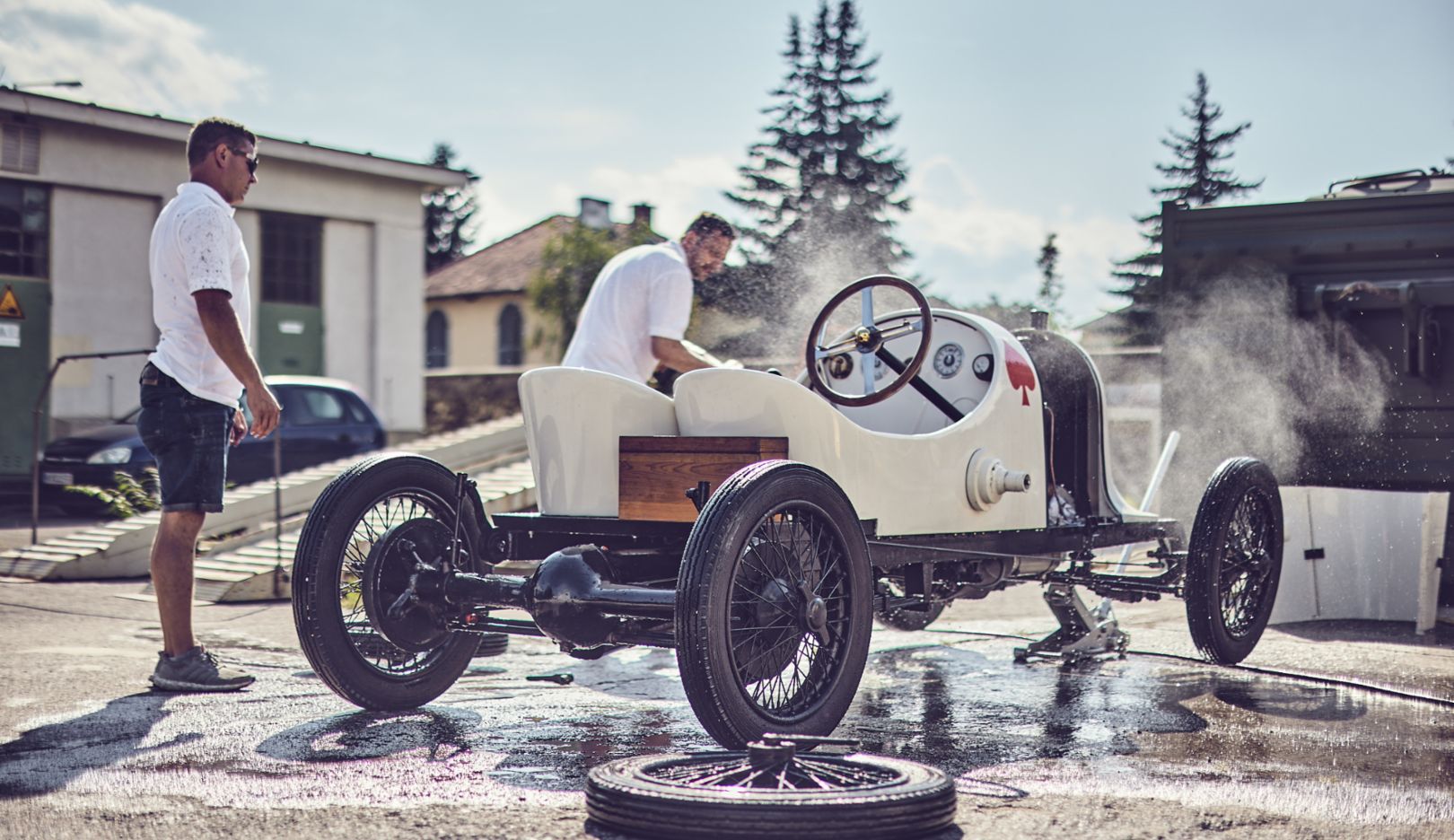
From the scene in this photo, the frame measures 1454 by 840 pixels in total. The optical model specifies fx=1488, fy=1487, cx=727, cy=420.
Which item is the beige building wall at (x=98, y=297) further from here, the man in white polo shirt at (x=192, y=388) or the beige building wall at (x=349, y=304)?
the man in white polo shirt at (x=192, y=388)

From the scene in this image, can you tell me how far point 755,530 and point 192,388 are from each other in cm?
246

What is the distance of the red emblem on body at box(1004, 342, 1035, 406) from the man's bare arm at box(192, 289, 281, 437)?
8.94ft

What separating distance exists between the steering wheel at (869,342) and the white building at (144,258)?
1377 cm

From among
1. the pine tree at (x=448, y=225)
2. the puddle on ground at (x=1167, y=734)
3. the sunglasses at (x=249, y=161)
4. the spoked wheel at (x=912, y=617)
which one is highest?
the pine tree at (x=448, y=225)

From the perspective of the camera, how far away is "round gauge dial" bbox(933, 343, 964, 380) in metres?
6.02

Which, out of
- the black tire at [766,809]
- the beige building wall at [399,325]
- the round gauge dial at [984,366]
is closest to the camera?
the black tire at [766,809]

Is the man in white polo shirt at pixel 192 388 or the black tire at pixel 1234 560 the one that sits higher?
the man in white polo shirt at pixel 192 388

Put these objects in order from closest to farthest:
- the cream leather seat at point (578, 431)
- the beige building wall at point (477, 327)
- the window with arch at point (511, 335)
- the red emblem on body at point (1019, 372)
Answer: the cream leather seat at point (578, 431)
the red emblem on body at point (1019, 372)
the beige building wall at point (477, 327)
the window with arch at point (511, 335)

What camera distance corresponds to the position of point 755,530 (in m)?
4.00

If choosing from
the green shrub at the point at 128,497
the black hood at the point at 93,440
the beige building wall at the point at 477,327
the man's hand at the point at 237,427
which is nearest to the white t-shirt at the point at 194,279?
the man's hand at the point at 237,427

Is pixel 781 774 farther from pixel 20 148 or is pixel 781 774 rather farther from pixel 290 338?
pixel 290 338

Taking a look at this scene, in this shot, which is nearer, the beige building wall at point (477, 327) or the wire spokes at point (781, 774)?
the wire spokes at point (781, 774)

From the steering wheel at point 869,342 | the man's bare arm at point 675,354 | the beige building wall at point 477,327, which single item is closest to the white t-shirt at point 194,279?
the man's bare arm at point 675,354

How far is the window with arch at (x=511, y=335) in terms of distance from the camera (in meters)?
42.2
